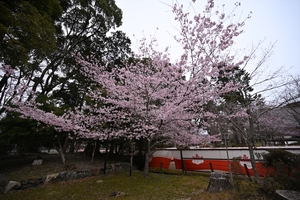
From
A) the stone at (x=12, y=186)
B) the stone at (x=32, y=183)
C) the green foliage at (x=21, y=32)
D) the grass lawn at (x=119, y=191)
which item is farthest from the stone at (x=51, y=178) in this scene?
the green foliage at (x=21, y=32)

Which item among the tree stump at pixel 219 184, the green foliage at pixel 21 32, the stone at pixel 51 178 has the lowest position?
the stone at pixel 51 178

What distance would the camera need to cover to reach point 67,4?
10055 millimetres

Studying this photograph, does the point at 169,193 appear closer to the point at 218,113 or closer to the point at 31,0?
the point at 218,113

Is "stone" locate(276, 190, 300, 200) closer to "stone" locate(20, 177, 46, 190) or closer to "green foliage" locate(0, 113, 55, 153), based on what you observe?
"stone" locate(20, 177, 46, 190)

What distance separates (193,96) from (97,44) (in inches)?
375

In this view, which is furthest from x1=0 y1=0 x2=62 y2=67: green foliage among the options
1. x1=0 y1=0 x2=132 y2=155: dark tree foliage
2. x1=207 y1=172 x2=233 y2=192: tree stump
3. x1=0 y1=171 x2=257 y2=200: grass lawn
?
x1=207 y1=172 x2=233 y2=192: tree stump

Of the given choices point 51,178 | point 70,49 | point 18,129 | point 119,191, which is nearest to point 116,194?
point 119,191

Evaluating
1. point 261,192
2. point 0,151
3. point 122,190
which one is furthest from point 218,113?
point 0,151

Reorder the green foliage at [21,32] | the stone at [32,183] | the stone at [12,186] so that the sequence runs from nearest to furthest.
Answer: the green foliage at [21,32] → the stone at [12,186] → the stone at [32,183]

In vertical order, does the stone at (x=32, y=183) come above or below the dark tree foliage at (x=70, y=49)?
below

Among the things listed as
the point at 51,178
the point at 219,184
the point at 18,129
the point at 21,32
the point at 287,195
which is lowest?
the point at 51,178

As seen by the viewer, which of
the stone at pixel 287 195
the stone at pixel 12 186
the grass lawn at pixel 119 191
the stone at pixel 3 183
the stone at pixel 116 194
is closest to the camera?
the stone at pixel 287 195

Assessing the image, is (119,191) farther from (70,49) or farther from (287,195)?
(70,49)

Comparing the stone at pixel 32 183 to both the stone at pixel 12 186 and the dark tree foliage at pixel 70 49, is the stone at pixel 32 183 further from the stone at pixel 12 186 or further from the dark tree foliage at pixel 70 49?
the dark tree foliage at pixel 70 49
